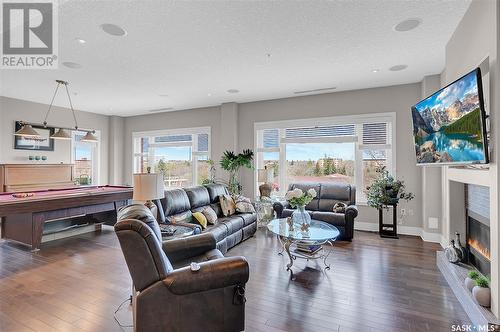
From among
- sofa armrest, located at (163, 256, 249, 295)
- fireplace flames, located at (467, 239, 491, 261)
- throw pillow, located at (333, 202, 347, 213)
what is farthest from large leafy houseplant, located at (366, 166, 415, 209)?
sofa armrest, located at (163, 256, 249, 295)

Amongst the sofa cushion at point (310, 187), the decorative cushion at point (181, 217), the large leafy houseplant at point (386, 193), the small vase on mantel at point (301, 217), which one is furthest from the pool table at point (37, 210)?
the large leafy houseplant at point (386, 193)

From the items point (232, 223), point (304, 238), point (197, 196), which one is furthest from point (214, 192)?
point (304, 238)

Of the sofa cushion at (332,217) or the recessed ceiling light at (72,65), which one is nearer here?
the recessed ceiling light at (72,65)

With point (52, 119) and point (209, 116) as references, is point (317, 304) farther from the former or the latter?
A: point (52, 119)

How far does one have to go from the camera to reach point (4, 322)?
2230 mm

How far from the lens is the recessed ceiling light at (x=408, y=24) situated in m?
2.83

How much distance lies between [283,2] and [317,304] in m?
3.02

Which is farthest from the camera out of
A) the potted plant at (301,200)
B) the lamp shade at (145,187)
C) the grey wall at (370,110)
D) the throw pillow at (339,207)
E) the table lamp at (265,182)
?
the table lamp at (265,182)

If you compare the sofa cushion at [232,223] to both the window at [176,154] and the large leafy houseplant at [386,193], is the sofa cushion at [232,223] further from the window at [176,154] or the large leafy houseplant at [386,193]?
the window at [176,154]

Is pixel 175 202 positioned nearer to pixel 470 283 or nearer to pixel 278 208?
pixel 278 208

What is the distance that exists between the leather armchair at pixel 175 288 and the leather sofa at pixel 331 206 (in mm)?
3147

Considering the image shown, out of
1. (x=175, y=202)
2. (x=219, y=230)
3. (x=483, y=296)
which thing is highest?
(x=175, y=202)

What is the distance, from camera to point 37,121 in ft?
21.3

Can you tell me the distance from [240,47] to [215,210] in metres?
2.75
